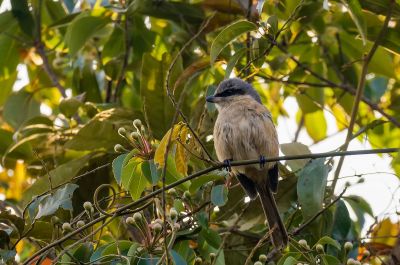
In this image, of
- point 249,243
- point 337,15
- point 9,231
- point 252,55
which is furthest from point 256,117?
point 9,231

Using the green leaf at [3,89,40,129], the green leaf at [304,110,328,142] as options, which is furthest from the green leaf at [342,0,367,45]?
the green leaf at [3,89,40,129]

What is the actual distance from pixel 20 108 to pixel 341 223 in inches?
117

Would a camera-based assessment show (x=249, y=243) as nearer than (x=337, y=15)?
Yes

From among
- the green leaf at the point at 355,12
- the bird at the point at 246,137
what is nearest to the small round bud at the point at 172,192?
the bird at the point at 246,137

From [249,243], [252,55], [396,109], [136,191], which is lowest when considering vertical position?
[249,243]

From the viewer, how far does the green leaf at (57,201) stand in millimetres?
4188

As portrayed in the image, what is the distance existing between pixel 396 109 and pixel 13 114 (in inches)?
125

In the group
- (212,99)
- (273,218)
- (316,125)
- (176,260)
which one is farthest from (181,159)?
(316,125)

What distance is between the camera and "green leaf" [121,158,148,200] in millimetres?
4059

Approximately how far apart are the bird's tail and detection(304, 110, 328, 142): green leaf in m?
1.54

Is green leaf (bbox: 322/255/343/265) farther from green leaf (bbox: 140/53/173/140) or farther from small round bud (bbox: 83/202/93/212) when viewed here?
green leaf (bbox: 140/53/173/140)

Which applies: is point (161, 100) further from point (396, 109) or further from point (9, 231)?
point (396, 109)

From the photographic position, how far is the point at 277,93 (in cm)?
750

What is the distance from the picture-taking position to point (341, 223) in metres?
5.18
